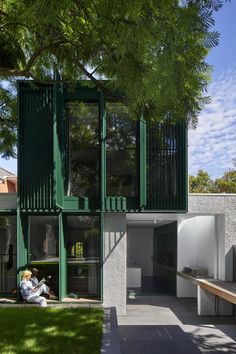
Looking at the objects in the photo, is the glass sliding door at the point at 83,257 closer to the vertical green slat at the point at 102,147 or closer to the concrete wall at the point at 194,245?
the vertical green slat at the point at 102,147

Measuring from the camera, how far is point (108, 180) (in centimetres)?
1216

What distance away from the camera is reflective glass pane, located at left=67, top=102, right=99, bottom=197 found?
12211 mm

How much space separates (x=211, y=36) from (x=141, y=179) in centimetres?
725

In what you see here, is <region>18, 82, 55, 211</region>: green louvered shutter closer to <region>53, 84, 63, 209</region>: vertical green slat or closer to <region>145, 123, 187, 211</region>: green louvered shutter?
<region>53, 84, 63, 209</region>: vertical green slat

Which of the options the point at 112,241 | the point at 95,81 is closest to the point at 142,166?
the point at 112,241

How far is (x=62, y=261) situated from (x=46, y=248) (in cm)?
55

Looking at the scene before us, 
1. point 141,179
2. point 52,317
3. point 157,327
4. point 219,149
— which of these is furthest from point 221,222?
point 219,149

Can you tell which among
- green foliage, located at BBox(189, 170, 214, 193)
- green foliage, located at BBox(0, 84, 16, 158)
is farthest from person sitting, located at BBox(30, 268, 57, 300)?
green foliage, located at BBox(189, 170, 214, 193)

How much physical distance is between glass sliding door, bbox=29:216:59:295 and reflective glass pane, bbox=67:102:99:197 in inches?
41.7

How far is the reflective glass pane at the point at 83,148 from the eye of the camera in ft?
40.1

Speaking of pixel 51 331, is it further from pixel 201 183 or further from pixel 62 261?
pixel 201 183

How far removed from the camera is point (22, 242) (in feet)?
39.5

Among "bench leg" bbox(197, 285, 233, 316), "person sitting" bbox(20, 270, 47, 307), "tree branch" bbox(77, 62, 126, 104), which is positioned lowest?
"bench leg" bbox(197, 285, 233, 316)

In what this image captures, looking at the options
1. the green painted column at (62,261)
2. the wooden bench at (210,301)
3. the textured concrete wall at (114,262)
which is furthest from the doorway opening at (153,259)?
the green painted column at (62,261)
